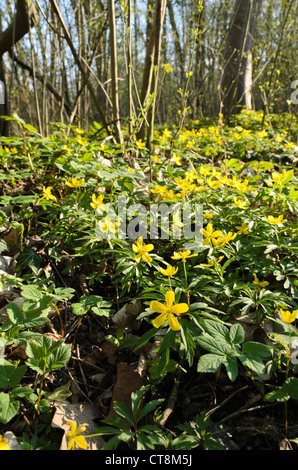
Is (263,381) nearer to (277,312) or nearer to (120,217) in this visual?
A: (277,312)

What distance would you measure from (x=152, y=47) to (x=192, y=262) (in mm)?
2116

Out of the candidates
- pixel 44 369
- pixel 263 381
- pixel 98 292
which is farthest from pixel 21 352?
pixel 263 381

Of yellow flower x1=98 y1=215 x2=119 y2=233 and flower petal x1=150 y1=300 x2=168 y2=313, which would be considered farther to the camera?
yellow flower x1=98 y1=215 x2=119 y2=233

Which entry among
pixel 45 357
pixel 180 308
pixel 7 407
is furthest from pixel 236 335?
pixel 7 407

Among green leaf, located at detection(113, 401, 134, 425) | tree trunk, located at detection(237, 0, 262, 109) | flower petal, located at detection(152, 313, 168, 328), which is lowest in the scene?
green leaf, located at detection(113, 401, 134, 425)

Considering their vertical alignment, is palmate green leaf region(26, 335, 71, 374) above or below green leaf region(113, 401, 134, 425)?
above

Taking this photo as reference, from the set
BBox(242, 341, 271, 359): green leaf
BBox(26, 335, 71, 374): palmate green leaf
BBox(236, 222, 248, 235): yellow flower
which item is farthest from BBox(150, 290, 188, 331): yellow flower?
BBox(236, 222, 248, 235): yellow flower

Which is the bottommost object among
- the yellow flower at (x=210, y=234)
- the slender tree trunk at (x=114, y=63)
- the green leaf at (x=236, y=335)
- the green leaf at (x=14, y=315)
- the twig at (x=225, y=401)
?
the twig at (x=225, y=401)

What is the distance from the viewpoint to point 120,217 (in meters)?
1.80

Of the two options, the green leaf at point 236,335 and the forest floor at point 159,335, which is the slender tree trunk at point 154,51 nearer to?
the forest floor at point 159,335

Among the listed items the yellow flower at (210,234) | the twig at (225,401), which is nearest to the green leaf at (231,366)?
the twig at (225,401)

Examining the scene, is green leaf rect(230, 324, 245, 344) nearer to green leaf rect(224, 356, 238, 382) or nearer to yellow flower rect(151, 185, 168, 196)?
green leaf rect(224, 356, 238, 382)

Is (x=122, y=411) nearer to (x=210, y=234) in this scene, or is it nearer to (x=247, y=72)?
(x=210, y=234)

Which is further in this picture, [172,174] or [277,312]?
[172,174]
